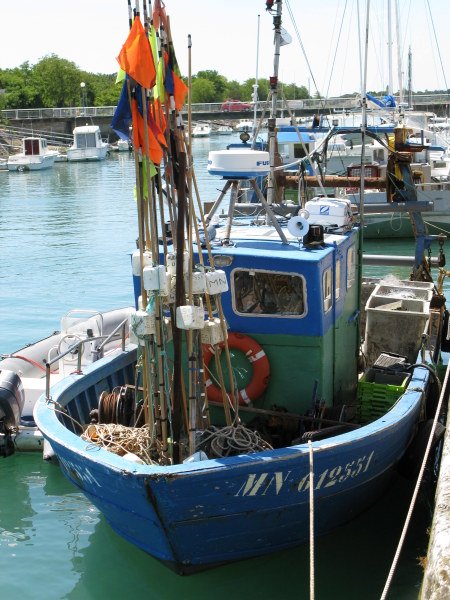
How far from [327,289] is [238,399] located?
140cm

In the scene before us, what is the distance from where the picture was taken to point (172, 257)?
6.86m

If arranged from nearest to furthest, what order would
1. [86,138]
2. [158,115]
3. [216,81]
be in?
[158,115], [86,138], [216,81]

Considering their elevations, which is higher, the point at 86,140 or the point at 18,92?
the point at 18,92

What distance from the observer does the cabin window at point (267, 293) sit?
298 inches

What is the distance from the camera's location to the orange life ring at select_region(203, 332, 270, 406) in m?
7.68

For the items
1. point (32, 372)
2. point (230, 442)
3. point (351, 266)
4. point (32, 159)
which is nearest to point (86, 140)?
point (32, 159)

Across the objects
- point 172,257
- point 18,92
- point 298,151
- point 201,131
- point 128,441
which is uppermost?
point 18,92

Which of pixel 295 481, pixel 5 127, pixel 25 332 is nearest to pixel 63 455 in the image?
pixel 295 481

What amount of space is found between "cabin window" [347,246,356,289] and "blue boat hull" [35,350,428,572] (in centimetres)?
166

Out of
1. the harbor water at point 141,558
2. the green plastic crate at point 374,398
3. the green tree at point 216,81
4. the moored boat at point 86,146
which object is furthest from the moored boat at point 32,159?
the green tree at point 216,81

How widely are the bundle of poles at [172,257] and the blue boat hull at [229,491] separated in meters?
0.58

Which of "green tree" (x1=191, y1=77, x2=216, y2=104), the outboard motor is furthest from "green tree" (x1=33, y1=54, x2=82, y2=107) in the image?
the outboard motor

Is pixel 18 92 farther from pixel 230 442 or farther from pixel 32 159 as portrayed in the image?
pixel 230 442

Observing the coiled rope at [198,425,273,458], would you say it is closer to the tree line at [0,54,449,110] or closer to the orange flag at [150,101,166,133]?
the orange flag at [150,101,166,133]
